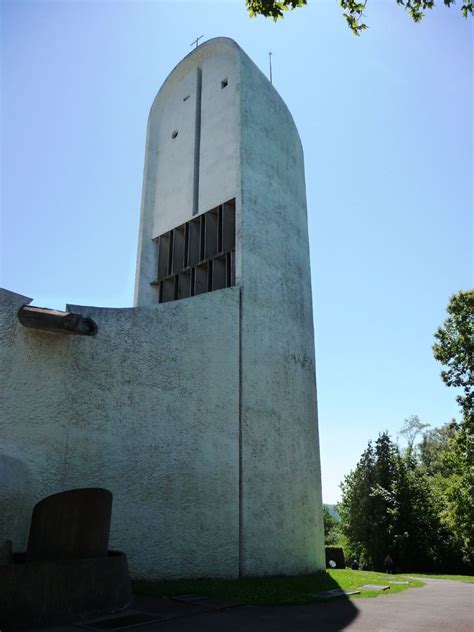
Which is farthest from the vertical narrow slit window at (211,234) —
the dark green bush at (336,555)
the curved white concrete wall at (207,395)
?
the dark green bush at (336,555)

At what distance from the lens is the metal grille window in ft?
51.5

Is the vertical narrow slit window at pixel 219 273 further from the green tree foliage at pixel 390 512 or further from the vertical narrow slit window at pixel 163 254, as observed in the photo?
the green tree foliage at pixel 390 512

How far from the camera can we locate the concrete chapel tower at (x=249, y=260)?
41.4 feet

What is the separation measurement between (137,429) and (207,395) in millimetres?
2104

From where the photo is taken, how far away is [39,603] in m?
6.01

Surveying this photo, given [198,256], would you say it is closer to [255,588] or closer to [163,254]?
[163,254]

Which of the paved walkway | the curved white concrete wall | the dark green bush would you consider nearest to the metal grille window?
the curved white concrete wall

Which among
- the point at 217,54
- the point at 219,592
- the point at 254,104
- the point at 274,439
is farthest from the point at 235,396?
the point at 217,54

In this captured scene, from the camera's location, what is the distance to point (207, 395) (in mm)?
11969

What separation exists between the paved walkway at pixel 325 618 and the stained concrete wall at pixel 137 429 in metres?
2.37

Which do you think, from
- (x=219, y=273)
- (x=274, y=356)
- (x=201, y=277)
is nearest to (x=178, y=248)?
(x=201, y=277)

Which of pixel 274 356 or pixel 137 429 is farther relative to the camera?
pixel 274 356

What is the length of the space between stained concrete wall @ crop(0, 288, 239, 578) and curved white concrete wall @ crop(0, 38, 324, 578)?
0.03 meters

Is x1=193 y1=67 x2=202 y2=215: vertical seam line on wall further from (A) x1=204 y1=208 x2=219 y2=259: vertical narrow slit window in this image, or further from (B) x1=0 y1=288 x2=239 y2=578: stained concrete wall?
(B) x1=0 y1=288 x2=239 y2=578: stained concrete wall
